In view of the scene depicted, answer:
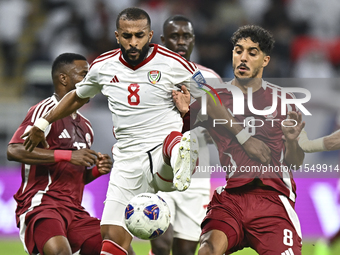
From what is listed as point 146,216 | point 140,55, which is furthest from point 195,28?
point 146,216

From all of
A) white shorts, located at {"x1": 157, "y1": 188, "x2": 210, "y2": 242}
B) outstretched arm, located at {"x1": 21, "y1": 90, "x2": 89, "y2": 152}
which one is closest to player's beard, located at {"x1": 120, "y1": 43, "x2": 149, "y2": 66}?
outstretched arm, located at {"x1": 21, "y1": 90, "x2": 89, "y2": 152}

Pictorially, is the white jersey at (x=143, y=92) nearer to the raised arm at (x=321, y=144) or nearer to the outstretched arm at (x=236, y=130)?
the outstretched arm at (x=236, y=130)

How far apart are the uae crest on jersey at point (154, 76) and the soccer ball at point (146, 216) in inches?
41.1

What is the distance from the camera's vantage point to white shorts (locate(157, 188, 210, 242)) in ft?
20.4

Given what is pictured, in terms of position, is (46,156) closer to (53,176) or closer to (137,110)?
(53,176)

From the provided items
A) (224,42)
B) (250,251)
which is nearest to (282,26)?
(224,42)

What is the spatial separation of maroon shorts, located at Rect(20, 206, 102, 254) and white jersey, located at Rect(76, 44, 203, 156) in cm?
86

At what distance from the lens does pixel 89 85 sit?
5008 millimetres

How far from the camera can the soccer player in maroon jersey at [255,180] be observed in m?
4.36

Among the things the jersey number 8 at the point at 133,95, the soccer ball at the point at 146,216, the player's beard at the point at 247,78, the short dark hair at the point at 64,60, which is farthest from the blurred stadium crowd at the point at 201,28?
the soccer ball at the point at 146,216

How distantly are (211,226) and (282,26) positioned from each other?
837 cm

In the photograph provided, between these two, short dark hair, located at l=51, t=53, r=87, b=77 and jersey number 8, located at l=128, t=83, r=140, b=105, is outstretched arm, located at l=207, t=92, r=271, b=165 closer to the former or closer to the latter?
jersey number 8, located at l=128, t=83, r=140, b=105

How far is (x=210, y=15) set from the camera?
40.8 feet

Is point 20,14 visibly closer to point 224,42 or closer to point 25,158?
point 224,42
